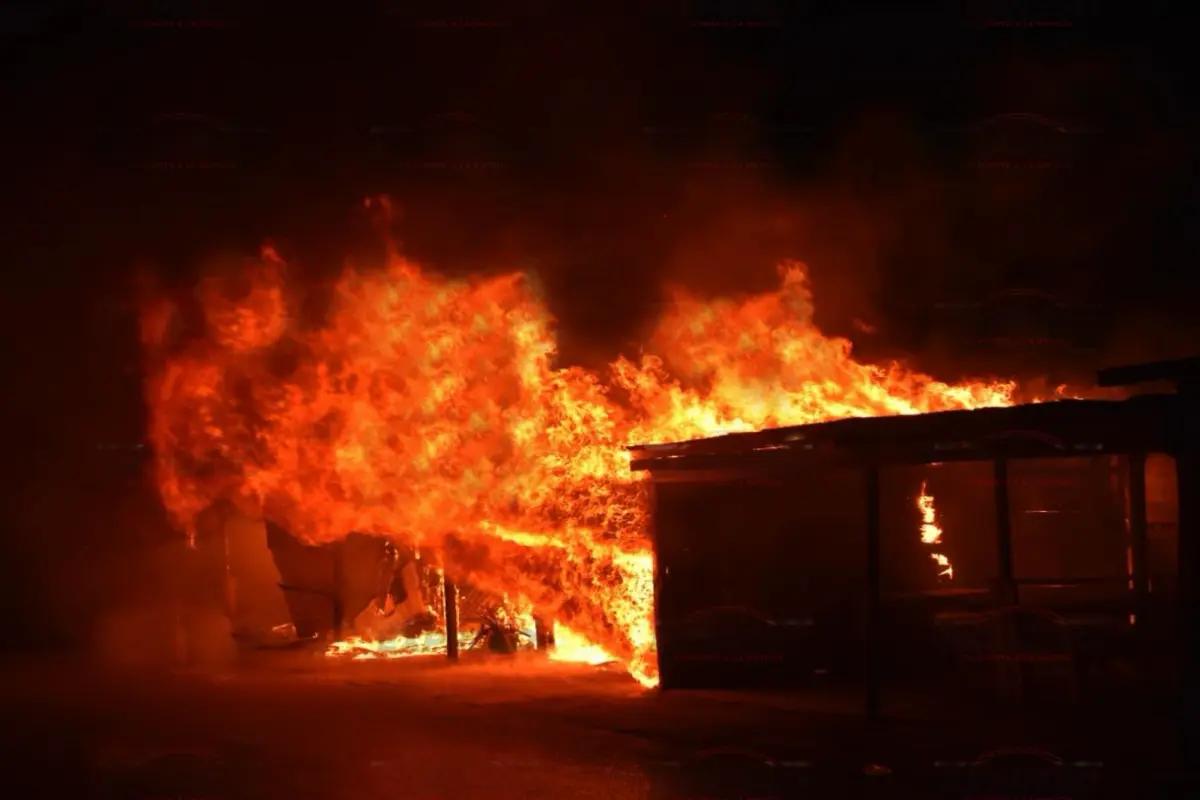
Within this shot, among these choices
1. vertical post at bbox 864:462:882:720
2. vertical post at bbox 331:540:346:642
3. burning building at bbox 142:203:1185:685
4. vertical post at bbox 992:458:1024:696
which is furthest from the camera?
vertical post at bbox 331:540:346:642

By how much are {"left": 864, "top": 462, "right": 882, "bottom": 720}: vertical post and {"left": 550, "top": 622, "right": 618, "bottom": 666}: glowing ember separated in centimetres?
563

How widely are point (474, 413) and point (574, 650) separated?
13.7 feet

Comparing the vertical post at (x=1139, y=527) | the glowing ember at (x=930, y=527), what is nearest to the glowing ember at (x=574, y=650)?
the glowing ember at (x=930, y=527)

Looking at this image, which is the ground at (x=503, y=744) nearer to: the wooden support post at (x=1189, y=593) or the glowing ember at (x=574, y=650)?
the wooden support post at (x=1189, y=593)

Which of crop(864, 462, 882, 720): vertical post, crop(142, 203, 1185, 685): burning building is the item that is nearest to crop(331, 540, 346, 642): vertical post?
crop(142, 203, 1185, 685): burning building

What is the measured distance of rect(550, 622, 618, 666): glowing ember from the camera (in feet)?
55.7

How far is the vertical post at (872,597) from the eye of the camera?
38.0 feet

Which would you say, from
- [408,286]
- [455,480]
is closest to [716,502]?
[455,480]

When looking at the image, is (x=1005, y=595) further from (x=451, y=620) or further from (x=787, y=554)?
(x=451, y=620)

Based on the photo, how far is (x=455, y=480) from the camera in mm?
17047

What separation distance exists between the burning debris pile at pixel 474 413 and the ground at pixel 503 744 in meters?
1.98

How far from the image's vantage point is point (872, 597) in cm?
1173

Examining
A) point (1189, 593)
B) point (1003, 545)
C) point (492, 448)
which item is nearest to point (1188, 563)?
point (1189, 593)

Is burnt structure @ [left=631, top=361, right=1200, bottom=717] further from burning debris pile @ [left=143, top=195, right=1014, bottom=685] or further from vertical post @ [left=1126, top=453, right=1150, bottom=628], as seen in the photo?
burning debris pile @ [left=143, top=195, right=1014, bottom=685]
